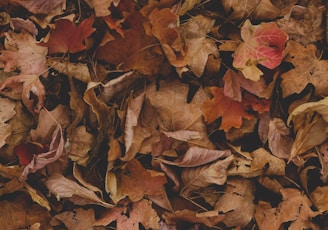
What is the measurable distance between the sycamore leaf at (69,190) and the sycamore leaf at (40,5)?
495 millimetres

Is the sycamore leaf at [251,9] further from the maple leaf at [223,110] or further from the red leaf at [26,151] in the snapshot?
the red leaf at [26,151]

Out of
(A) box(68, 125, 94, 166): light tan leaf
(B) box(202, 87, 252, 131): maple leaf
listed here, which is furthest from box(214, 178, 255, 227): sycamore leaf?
(A) box(68, 125, 94, 166): light tan leaf

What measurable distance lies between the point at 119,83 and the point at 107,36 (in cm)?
15

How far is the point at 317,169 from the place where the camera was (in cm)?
165

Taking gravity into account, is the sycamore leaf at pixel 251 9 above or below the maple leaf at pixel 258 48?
above

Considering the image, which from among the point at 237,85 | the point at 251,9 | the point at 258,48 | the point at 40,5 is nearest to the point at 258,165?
the point at 237,85

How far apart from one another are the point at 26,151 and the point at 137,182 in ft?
1.12

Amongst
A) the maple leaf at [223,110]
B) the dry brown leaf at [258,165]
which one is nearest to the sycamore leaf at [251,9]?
the maple leaf at [223,110]

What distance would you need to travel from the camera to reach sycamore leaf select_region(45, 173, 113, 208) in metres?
1.53

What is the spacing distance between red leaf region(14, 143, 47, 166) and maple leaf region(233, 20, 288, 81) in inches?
25.1

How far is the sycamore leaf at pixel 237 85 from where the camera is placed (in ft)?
5.20

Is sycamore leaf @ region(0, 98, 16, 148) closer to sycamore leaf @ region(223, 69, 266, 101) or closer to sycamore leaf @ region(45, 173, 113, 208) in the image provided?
sycamore leaf @ region(45, 173, 113, 208)

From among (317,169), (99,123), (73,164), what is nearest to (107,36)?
(99,123)

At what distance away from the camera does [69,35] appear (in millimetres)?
1541
